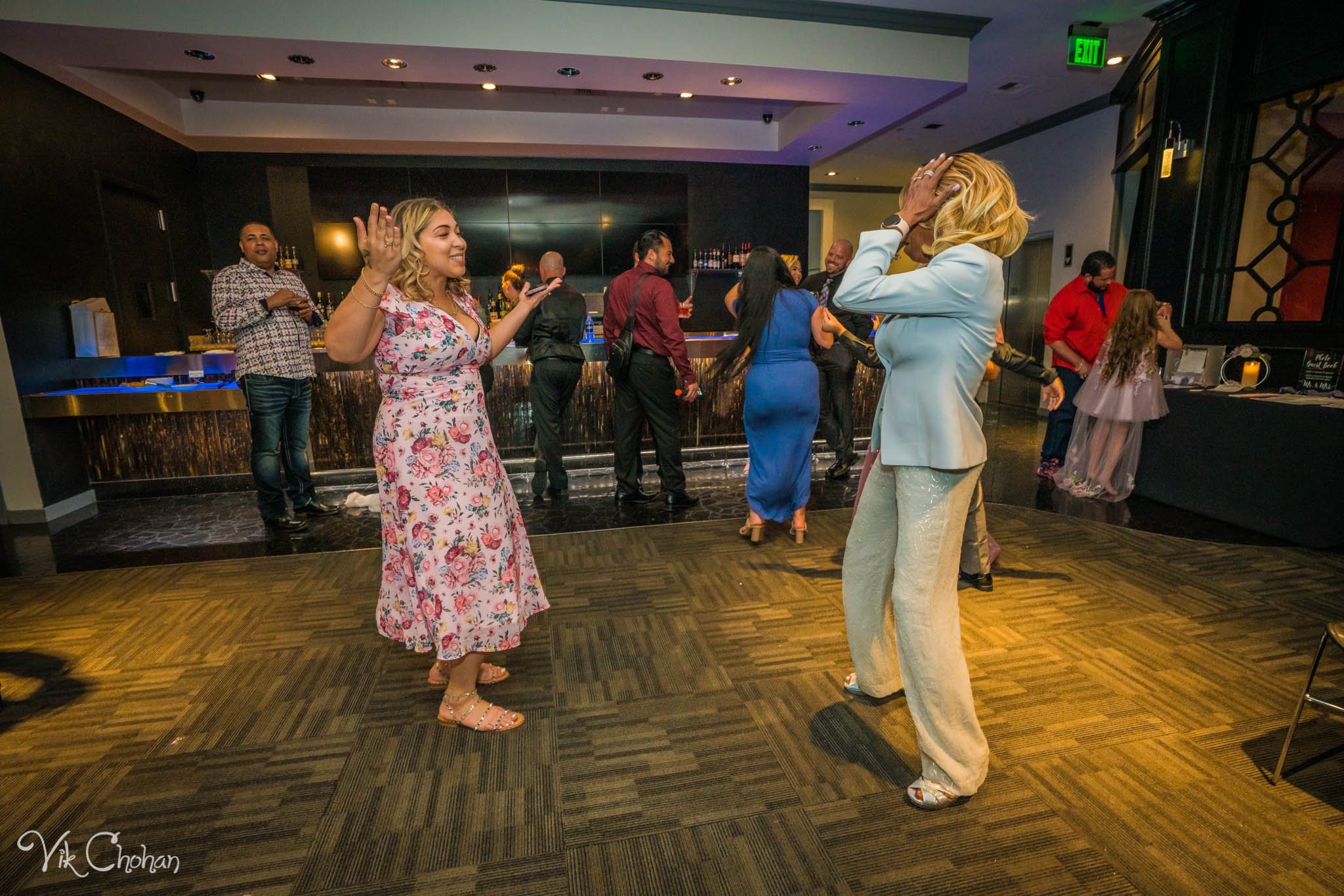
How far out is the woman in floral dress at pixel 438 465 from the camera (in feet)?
5.96

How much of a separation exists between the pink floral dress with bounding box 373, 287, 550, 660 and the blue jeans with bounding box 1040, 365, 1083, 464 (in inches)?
180

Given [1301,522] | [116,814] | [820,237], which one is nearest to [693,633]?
[116,814]

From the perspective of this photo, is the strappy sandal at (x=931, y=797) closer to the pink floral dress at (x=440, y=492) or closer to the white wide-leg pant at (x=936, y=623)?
the white wide-leg pant at (x=936, y=623)

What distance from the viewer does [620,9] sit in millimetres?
4660

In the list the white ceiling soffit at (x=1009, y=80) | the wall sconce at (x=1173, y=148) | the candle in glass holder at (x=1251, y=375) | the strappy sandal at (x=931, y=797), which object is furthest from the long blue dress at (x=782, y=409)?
the wall sconce at (x=1173, y=148)

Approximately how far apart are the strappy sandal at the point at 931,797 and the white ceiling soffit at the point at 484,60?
195 inches

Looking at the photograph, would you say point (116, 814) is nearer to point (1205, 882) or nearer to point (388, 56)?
point (1205, 882)

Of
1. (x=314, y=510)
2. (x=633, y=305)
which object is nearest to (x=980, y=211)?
(x=633, y=305)

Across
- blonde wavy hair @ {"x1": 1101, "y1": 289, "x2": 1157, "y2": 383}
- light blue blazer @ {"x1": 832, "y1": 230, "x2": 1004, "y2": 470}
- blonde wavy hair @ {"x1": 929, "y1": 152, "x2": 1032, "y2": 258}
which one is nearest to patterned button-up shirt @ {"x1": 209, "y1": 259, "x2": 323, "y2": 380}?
→ light blue blazer @ {"x1": 832, "y1": 230, "x2": 1004, "y2": 470}

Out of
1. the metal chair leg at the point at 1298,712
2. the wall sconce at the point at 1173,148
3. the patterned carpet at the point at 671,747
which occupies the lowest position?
the patterned carpet at the point at 671,747

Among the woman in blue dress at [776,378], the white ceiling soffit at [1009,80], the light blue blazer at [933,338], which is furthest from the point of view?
the white ceiling soffit at [1009,80]

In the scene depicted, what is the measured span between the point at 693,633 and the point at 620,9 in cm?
444

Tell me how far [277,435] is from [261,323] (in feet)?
2.20

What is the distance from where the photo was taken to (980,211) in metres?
1.54
